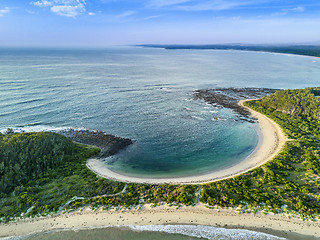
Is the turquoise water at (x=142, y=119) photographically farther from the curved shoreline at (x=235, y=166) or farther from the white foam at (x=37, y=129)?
the curved shoreline at (x=235, y=166)

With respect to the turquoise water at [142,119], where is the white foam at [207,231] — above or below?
below

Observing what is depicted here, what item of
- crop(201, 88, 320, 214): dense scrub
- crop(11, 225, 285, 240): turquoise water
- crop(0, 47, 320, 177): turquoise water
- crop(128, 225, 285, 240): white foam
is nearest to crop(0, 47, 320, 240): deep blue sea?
crop(0, 47, 320, 177): turquoise water

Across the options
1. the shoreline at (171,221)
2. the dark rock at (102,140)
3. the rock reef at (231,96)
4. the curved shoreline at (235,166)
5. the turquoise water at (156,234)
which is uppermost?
the rock reef at (231,96)

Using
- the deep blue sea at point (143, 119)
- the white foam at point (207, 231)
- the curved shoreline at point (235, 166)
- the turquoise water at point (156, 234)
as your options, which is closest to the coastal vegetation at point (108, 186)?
the curved shoreline at point (235, 166)

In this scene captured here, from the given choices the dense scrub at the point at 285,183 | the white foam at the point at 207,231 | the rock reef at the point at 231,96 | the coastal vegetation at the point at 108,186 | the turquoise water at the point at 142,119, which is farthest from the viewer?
the rock reef at the point at 231,96

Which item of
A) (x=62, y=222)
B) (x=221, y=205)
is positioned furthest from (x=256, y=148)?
(x=62, y=222)

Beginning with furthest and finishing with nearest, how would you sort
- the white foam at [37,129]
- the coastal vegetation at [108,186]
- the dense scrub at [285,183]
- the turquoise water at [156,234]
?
1. the white foam at [37,129]
2. the dense scrub at [285,183]
3. the coastal vegetation at [108,186]
4. the turquoise water at [156,234]

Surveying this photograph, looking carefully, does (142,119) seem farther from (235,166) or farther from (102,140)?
(235,166)
